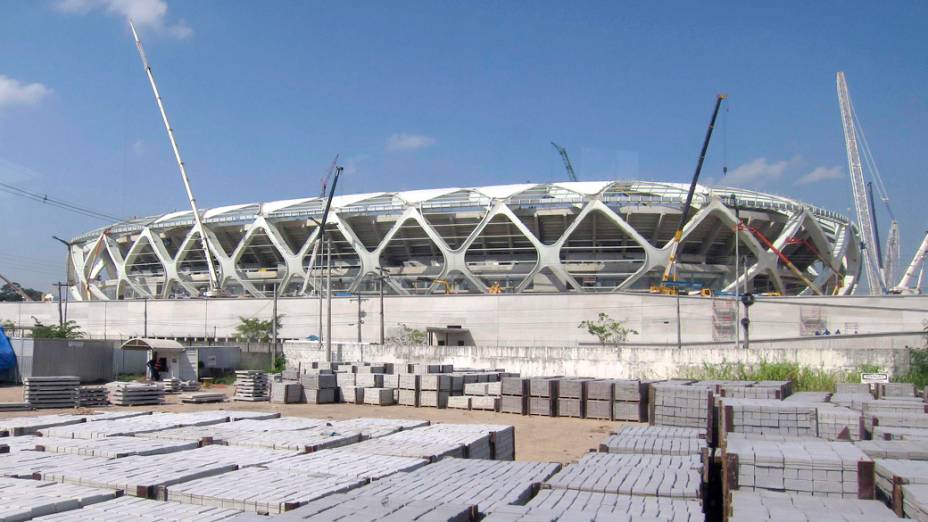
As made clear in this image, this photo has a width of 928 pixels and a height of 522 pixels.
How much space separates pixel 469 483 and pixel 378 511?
1.62 metres

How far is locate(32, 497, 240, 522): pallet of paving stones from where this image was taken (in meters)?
5.48

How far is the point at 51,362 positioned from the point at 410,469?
26.3 metres

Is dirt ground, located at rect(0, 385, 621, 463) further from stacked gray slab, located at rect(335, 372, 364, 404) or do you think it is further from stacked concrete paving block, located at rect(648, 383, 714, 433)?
stacked concrete paving block, located at rect(648, 383, 714, 433)

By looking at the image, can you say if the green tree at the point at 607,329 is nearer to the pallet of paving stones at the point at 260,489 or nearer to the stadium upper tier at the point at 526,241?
the stadium upper tier at the point at 526,241

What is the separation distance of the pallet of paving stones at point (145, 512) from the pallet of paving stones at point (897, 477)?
4731 millimetres

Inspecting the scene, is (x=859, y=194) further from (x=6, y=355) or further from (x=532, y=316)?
(x=6, y=355)

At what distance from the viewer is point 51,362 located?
29.1 metres

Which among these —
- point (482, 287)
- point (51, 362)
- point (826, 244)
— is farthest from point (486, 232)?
point (51, 362)

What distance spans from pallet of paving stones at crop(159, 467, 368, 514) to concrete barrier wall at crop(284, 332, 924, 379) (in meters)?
20.7

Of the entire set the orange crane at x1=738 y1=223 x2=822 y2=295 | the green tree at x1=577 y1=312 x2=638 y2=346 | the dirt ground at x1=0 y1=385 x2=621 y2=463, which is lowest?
the dirt ground at x1=0 y1=385 x2=621 y2=463

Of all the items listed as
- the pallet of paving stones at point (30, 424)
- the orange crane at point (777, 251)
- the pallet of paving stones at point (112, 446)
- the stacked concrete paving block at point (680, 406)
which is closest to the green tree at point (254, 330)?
the orange crane at point (777, 251)

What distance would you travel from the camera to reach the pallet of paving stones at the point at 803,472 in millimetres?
5977

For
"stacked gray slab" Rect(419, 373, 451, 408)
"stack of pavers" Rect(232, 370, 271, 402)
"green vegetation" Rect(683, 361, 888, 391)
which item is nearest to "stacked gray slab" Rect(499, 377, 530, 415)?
"stacked gray slab" Rect(419, 373, 451, 408)

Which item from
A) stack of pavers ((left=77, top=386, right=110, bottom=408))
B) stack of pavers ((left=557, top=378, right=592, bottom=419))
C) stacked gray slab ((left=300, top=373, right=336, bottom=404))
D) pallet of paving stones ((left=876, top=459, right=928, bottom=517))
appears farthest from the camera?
stacked gray slab ((left=300, top=373, right=336, bottom=404))
